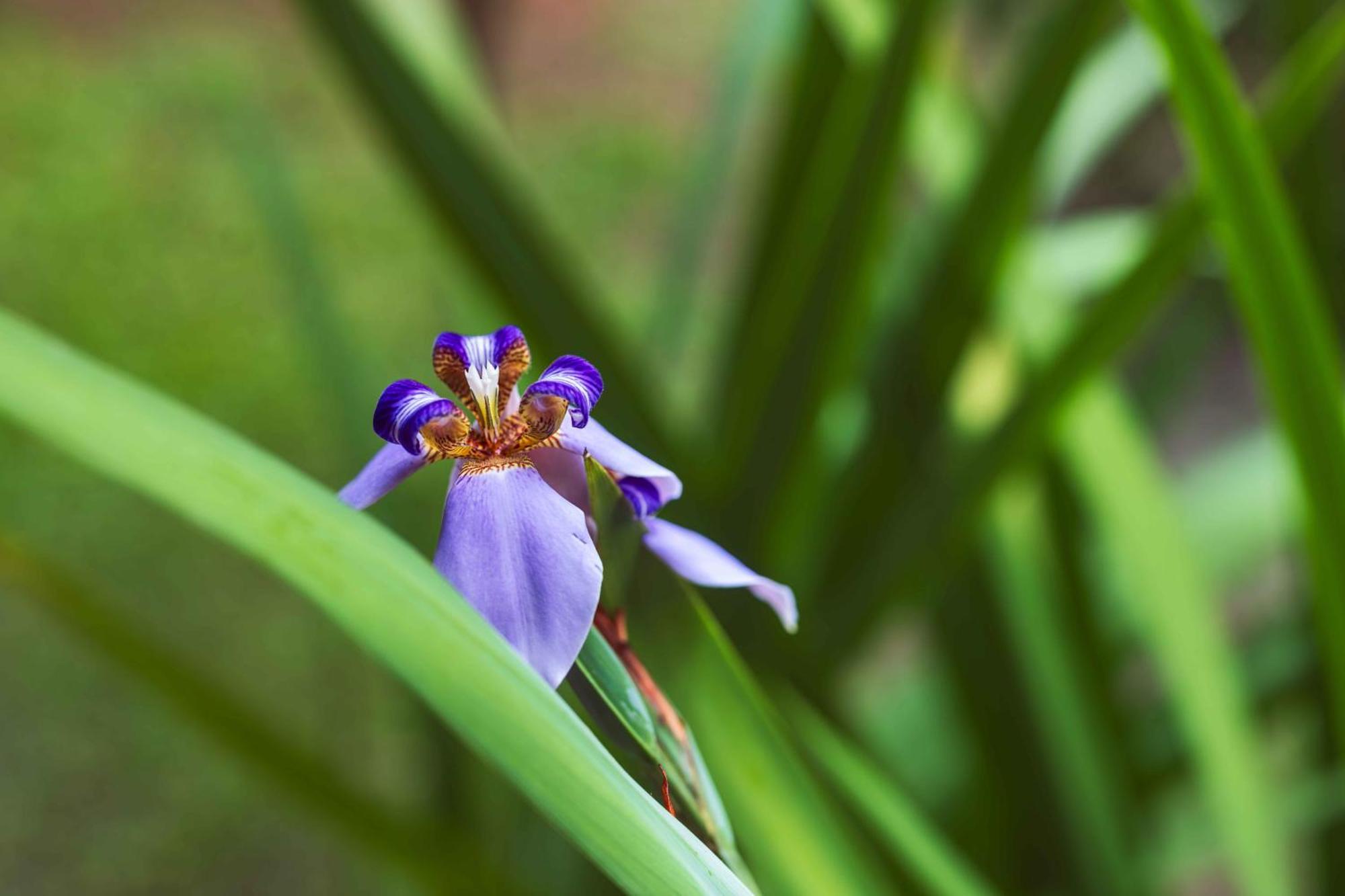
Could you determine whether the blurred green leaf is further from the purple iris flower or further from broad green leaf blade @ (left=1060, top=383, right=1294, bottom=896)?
the purple iris flower

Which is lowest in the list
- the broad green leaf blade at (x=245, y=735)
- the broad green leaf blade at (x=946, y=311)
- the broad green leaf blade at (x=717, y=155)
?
the broad green leaf blade at (x=245, y=735)

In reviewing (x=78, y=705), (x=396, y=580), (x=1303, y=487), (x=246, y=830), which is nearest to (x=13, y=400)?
(x=396, y=580)

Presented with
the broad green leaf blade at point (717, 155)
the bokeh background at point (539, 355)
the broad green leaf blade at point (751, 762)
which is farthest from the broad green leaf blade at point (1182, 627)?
the broad green leaf blade at point (717, 155)

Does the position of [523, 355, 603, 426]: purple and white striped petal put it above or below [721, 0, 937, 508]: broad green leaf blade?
below

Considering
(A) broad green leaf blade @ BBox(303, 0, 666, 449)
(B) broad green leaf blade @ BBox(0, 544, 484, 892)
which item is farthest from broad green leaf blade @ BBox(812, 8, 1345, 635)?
(B) broad green leaf blade @ BBox(0, 544, 484, 892)

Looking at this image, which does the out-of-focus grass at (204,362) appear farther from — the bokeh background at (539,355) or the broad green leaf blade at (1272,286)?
the broad green leaf blade at (1272,286)

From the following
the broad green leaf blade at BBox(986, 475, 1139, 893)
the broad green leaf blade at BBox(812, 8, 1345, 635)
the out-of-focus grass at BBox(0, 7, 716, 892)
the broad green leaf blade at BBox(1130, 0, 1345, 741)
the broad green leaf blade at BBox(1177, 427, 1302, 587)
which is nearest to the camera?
the broad green leaf blade at BBox(1130, 0, 1345, 741)
